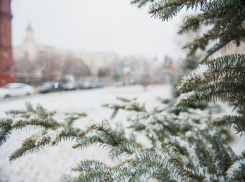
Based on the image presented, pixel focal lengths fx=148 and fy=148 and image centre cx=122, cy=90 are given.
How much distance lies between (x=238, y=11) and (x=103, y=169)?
109 centimetres

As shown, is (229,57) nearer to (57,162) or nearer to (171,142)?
(171,142)

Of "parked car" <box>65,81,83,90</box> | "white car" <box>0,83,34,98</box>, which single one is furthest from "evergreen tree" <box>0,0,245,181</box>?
"parked car" <box>65,81,83,90</box>

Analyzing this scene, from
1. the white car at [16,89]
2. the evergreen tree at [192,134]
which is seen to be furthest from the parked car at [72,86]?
the evergreen tree at [192,134]

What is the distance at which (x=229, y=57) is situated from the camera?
0.70 m

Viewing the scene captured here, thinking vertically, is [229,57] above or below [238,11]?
below

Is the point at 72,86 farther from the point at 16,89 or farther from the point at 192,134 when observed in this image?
the point at 192,134

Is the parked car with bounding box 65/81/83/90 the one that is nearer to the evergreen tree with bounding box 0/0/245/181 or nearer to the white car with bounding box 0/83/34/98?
the white car with bounding box 0/83/34/98

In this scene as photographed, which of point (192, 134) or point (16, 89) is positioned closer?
point (192, 134)

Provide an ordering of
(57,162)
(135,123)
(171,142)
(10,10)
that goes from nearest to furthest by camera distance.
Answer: (171,142) < (135,123) < (10,10) < (57,162)

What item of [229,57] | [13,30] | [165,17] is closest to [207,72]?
[229,57]

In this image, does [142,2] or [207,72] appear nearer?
[207,72]

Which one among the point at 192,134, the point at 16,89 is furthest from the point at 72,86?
the point at 192,134

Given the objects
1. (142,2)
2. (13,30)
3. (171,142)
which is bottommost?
(171,142)

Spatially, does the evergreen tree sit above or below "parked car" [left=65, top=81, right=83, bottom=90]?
above
